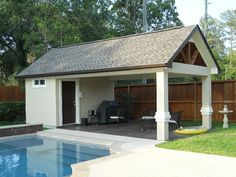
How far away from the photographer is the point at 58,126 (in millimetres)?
16375

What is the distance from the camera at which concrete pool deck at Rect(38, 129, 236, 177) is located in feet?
23.8

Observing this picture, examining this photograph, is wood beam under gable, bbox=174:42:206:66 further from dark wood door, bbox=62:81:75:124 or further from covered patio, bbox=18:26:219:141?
dark wood door, bbox=62:81:75:124

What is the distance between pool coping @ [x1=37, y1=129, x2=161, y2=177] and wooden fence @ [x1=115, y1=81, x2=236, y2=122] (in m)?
6.81

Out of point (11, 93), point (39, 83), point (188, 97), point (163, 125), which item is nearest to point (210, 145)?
point (163, 125)

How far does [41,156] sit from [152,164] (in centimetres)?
454

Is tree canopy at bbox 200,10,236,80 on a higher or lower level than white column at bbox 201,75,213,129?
higher

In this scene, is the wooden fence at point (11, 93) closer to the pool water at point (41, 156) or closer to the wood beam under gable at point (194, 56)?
the pool water at point (41, 156)

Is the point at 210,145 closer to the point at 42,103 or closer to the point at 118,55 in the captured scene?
the point at 118,55

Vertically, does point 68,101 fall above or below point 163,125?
above

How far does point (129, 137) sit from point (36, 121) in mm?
7025

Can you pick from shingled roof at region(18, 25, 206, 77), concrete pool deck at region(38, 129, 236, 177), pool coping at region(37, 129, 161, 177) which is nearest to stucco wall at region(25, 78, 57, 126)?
shingled roof at region(18, 25, 206, 77)

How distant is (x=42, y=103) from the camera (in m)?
17.0

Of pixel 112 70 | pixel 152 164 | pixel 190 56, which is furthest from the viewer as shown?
pixel 190 56

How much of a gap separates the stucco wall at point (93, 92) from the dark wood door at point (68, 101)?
1.75ft
